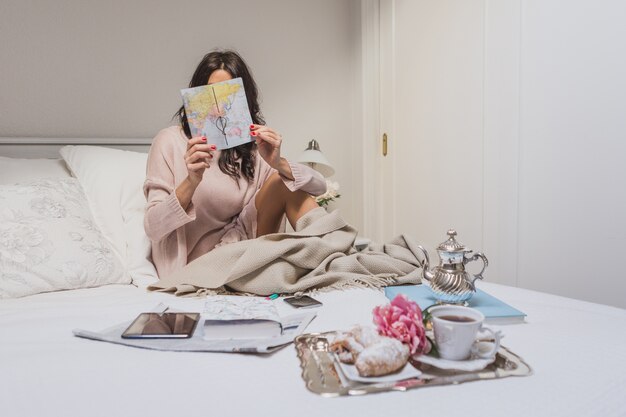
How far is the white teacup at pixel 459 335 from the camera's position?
81 centimetres

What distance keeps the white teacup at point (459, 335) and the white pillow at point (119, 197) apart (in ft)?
3.64

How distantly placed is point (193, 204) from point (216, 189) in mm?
168

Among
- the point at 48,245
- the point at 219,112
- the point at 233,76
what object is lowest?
the point at 48,245

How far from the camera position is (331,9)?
3008 mm

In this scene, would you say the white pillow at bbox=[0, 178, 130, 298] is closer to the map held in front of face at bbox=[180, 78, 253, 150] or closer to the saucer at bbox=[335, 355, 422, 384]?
the map held in front of face at bbox=[180, 78, 253, 150]

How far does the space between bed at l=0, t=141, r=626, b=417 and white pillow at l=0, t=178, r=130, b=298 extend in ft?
0.38

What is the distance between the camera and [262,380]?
81 cm

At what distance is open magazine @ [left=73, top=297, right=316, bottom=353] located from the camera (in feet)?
3.08

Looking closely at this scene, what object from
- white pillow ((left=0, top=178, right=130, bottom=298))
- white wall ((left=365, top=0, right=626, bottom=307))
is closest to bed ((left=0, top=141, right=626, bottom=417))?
white pillow ((left=0, top=178, right=130, bottom=298))

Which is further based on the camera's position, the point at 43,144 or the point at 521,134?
the point at 43,144

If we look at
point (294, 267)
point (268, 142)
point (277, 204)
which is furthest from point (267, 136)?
point (294, 267)

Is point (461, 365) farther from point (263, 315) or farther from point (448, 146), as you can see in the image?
point (448, 146)

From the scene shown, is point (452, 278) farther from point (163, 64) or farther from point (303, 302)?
point (163, 64)

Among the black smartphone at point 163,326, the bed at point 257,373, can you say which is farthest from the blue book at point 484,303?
the black smartphone at point 163,326
